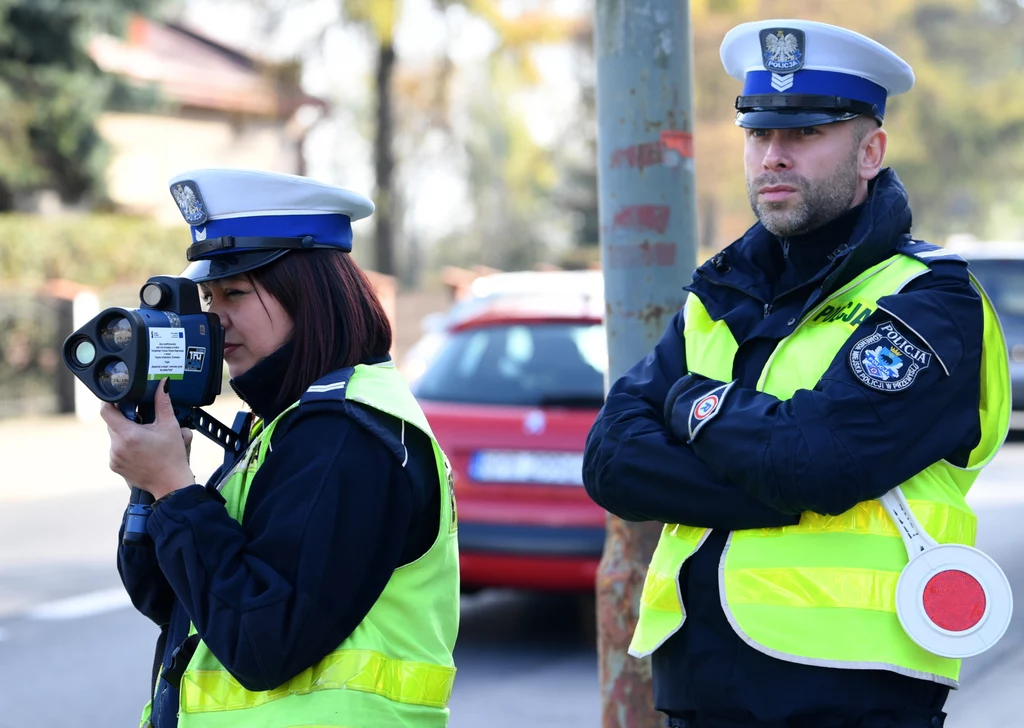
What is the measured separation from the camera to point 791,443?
2209 millimetres

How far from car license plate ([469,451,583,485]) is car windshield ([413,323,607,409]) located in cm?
30

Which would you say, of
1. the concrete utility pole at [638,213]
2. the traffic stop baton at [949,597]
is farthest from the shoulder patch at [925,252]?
the concrete utility pole at [638,213]

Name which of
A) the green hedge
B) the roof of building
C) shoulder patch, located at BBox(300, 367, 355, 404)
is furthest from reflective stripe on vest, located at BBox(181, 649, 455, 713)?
the roof of building

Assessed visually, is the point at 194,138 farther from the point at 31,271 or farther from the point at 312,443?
the point at 312,443

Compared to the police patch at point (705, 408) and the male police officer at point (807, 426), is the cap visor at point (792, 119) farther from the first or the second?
the police patch at point (705, 408)

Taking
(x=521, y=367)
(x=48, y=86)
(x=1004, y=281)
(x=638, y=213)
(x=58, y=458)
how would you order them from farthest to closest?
(x=48, y=86) → (x=1004, y=281) → (x=58, y=458) → (x=521, y=367) → (x=638, y=213)

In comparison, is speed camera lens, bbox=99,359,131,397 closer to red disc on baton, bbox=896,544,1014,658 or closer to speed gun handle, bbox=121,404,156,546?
speed gun handle, bbox=121,404,156,546

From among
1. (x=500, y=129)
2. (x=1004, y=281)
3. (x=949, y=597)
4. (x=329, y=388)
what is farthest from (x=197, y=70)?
(x=949, y=597)

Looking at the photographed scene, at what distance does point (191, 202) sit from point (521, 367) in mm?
4257

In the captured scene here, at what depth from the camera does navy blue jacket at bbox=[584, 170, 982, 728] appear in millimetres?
2160

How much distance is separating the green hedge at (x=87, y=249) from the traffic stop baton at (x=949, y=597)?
1795 centimetres

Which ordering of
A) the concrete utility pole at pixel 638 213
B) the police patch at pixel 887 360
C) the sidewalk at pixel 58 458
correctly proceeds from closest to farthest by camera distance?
the police patch at pixel 887 360, the concrete utility pole at pixel 638 213, the sidewalk at pixel 58 458

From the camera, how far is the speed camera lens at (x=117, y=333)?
6.70 ft

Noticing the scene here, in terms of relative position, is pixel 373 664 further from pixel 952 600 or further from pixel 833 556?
pixel 952 600
